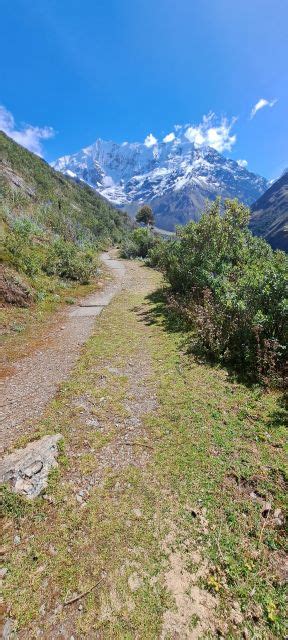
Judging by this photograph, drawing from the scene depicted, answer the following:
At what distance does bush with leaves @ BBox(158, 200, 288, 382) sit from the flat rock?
5.39 metres

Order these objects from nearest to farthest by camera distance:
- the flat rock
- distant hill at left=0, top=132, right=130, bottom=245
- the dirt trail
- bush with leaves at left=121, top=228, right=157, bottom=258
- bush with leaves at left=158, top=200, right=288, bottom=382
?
the flat rock → the dirt trail → bush with leaves at left=158, top=200, right=288, bottom=382 → distant hill at left=0, top=132, right=130, bottom=245 → bush with leaves at left=121, top=228, right=157, bottom=258

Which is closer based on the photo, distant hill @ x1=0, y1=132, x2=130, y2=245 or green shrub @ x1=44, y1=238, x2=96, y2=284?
green shrub @ x1=44, y1=238, x2=96, y2=284

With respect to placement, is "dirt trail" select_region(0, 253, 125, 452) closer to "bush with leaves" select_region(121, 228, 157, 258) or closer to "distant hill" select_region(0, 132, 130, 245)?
"distant hill" select_region(0, 132, 130, 245)

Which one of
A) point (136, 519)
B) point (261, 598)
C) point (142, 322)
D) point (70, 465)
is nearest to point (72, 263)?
point (142, 322)

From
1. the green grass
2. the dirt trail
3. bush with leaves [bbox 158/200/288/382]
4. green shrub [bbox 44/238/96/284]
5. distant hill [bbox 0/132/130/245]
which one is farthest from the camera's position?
distant hill [bbox 0/132/130/245]

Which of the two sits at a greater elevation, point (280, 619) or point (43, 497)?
point (280, 619)

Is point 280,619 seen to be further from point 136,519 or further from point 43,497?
point 43,497

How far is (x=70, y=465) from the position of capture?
5.31m

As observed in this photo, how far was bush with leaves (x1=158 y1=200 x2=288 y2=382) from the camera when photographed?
8102 mm

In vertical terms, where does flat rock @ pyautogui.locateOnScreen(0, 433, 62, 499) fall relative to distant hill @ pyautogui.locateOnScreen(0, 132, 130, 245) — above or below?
below

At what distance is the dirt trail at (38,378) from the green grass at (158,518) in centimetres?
52

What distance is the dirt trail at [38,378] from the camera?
20.9ft

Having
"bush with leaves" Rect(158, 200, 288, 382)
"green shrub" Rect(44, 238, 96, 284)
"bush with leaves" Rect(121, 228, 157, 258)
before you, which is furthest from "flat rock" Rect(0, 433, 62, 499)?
"bush with leaves" Rect(121, 228, 157, 258)

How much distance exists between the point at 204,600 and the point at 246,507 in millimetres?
1406
